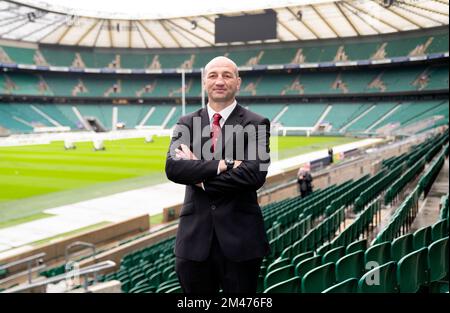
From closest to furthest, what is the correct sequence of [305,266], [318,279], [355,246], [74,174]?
[318,279] → [305,266] → [355,246] → [74,174]

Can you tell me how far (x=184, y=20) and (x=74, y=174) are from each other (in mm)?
15090

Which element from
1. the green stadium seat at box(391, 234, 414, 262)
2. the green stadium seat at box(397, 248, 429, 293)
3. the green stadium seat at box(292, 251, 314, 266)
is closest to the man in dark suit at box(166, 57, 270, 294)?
the green stadium seat at box(397, 248, 429, 293)

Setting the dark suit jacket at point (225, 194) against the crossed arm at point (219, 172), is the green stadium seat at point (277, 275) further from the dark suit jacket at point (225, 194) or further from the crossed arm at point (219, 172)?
the crossed arm at point (219, 172)

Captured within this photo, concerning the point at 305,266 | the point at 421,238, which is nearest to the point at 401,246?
the point at 421,238

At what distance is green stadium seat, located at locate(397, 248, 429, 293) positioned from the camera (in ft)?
11.1

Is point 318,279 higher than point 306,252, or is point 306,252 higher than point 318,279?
point 318,279

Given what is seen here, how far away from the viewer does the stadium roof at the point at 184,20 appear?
12.2ft

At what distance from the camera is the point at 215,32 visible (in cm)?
441

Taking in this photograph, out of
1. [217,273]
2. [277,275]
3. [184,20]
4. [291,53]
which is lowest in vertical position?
[277,275]

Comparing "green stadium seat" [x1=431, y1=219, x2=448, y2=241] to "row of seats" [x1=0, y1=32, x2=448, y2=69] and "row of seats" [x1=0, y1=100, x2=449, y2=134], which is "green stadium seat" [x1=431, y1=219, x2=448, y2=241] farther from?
"row of seats" [x1=0, y1=100, x2=449, y2=134]

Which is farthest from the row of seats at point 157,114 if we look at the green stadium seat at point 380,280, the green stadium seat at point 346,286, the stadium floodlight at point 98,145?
the green stadium seat at point 346,286

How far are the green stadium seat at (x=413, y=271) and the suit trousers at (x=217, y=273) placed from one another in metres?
1.50

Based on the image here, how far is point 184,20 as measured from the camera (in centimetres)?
820

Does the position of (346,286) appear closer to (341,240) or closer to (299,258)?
(299,258)
